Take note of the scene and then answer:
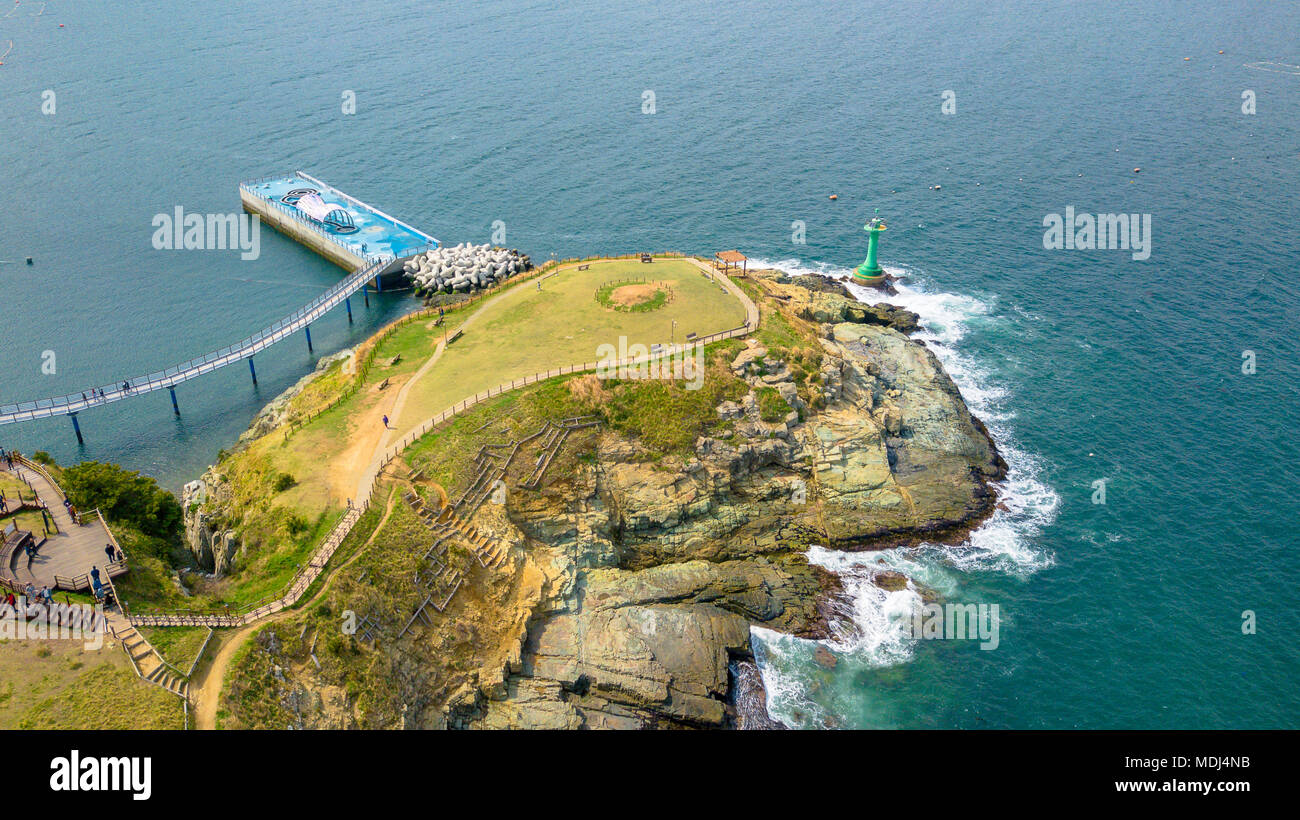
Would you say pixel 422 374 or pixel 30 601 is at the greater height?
pixel 422 374

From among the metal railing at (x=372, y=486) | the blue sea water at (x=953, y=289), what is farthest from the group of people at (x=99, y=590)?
the blue sea water at (x=953, y=289)

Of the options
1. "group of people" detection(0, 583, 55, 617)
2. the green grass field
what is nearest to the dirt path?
the green grass field

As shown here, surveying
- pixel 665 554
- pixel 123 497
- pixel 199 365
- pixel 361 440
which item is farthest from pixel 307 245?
pixel 665 554

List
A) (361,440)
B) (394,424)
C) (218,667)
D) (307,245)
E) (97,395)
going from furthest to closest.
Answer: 1. (307,245)
2. (97,395)
3. (394,424)
4. (361,440)
5. (218,667)

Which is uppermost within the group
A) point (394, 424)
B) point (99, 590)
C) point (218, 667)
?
point (394, 424)

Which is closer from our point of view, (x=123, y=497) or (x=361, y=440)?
(x=123, y=497)

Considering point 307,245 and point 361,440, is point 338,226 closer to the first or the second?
point 307,245

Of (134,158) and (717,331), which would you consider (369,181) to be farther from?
(717,331)

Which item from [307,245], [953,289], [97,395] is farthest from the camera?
[307,245]

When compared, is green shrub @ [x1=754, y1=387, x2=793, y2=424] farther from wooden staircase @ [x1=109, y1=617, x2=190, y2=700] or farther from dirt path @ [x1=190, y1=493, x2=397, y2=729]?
wooden staircase @ [x1=109, y1=617, x2=190, y2=700]
